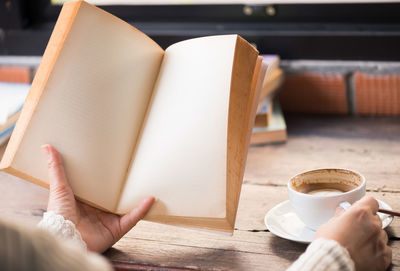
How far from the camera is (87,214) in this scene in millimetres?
886

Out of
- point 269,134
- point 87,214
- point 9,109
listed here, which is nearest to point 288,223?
point 87,214

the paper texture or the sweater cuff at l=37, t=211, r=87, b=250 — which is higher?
the sweater cuff at l=37, t=211, r=87, b=250

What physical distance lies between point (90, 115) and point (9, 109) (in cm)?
51

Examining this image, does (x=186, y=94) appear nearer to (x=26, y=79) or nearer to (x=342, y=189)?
(x=342, y=189)

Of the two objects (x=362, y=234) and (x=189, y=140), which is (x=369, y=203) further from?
(x=189, y=140)

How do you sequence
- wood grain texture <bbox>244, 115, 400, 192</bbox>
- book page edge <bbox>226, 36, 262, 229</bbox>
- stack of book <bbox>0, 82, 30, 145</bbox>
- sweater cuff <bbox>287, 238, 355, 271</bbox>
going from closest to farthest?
sweater cuff <bbox>287, 238, 355, 271</bbox>, book page edge <bbox>226, 36, 262, 229</bbox>, wood grain texture <bbox>244, 115, 400, 192</bbox>, stack of book <bbox>0, 82, 30, 145</bbox>

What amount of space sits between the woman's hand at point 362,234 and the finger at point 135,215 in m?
0.25

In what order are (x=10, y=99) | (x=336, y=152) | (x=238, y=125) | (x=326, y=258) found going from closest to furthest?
1. (x=326, y=258)
2. (x=238, y=125)
3. (x=336, y=152)
4. (x=10, y=99)

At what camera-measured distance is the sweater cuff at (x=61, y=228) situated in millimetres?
805

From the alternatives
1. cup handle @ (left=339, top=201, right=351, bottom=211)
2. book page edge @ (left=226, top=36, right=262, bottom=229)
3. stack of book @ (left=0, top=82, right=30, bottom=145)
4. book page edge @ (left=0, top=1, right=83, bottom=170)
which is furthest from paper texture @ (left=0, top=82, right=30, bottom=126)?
cup handle @ (left=339, top=201, right=351, bottom=211)

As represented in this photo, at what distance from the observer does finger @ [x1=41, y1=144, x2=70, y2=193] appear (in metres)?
0.81

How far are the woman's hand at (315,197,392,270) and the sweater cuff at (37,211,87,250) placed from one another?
0.35 metres

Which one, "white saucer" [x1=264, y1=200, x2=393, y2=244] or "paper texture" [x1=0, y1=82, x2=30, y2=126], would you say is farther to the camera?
"paper texture" [x1=0, y1=82, x2=30, y2=126]

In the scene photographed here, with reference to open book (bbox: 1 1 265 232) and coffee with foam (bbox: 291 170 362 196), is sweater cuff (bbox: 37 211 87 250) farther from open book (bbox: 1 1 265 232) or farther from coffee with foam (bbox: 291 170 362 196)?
coffee with foam (bbox: 291 170 362 196)
